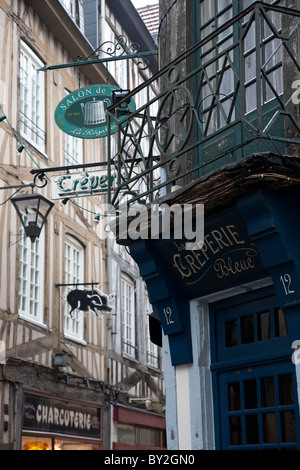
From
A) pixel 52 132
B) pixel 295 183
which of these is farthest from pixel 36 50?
pixel 295 183

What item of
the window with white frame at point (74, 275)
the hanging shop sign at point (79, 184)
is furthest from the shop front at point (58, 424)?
the hanging shop sign at point (79, 184)

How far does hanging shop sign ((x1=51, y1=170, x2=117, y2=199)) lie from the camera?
9.67 m

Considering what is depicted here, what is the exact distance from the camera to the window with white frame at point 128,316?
735 inches

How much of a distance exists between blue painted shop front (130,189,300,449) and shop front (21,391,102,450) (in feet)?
24.5

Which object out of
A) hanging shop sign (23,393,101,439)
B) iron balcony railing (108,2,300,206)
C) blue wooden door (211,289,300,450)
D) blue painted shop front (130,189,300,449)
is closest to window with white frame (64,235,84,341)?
hanging shop sign (23,393,101,439)

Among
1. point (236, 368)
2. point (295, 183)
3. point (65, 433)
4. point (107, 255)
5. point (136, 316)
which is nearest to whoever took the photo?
point (295, 183)

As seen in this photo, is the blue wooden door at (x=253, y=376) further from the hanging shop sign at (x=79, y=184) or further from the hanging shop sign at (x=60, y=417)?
the hanging shop sign at (x=60, y=417)

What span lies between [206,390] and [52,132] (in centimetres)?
991

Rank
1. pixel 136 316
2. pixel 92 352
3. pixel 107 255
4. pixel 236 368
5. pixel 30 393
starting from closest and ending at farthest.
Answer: pixel 236 368, pixel 30 393, pixel 92 352, pixel 107 255, pixel 136 316

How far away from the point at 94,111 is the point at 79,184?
0.90 metres

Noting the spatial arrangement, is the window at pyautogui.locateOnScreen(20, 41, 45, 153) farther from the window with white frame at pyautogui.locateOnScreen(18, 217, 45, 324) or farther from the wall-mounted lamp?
the wall-mounted lamp
